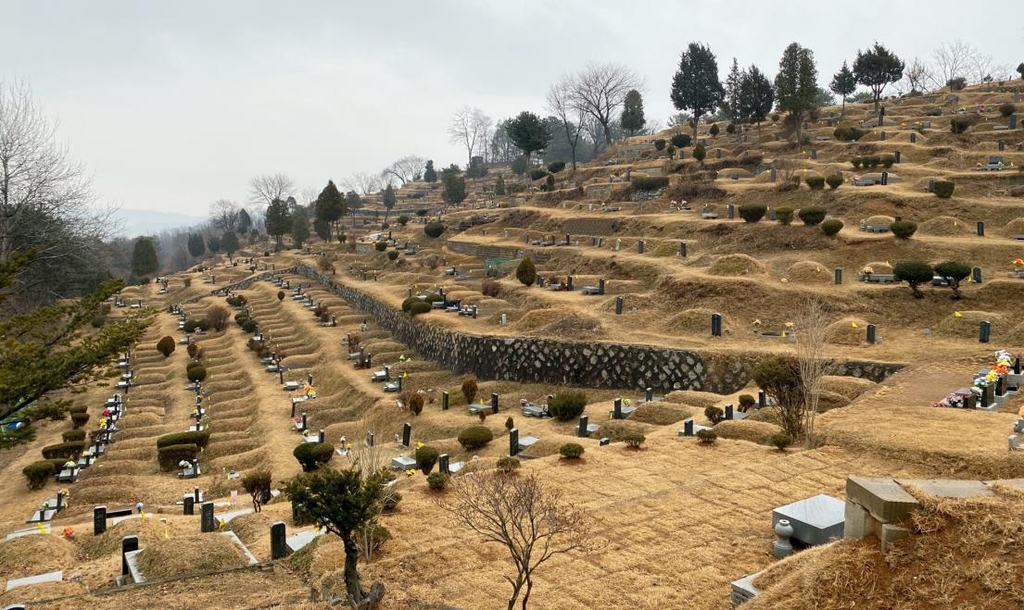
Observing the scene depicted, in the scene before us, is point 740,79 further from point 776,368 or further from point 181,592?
point 181,592

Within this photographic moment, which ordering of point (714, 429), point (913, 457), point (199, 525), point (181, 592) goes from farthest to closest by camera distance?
1. point (714, 429)
2. point (199, 525)
3. point (913, 457)
4. point (181, 592)

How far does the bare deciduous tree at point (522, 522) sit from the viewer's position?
924cm

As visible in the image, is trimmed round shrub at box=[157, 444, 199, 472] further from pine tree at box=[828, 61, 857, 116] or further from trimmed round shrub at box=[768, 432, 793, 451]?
pine tree at box=[828, 61, 857, 116]

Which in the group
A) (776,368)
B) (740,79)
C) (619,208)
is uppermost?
(740,79)

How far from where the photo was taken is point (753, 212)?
44.7 meters

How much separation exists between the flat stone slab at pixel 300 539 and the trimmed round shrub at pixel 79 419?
88.6 ft

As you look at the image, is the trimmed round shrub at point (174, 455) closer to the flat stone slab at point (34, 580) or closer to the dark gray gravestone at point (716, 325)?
the flat stone slab at point (34, 580)

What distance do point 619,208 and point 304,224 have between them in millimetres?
52966

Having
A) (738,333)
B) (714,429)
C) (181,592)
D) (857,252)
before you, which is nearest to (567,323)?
(738,333)

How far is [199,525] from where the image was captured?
18781 millimetres

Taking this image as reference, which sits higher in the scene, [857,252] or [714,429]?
[857,252]

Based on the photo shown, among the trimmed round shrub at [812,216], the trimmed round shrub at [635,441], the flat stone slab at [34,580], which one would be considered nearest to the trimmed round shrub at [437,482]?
the trimmed round shrub at [635,441]

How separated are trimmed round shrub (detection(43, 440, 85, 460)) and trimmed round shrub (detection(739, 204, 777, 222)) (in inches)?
1587

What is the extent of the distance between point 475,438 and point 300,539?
10.0m
